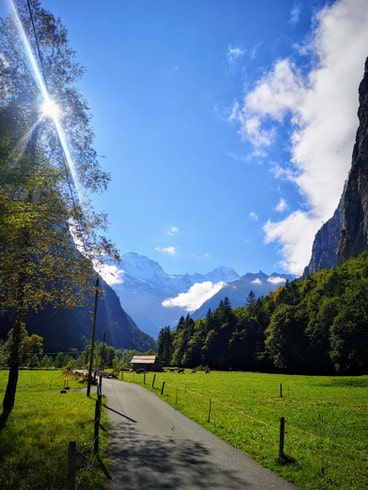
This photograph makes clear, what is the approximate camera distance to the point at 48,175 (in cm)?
1349

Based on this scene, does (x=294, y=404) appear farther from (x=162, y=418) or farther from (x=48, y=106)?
(x=48, y=106)

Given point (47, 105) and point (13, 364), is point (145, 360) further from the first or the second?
point (47, 105)

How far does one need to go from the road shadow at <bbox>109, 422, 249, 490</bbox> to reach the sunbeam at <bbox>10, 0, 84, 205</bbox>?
1156 centimetres

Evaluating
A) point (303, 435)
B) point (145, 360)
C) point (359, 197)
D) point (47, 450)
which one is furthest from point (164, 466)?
point (359, 197)

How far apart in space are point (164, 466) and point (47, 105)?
16432mm

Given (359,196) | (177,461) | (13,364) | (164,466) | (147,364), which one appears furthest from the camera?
(359,196)

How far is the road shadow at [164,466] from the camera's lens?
32.9 ft

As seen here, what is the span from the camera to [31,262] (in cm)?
1639

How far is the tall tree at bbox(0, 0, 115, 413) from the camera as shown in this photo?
15172 millimetres

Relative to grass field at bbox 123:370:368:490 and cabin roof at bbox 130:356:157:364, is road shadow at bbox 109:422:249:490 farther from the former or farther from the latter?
cabin roof at bbox 130:356:157:364

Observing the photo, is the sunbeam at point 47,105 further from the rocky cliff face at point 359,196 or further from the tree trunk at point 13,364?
the rocky cliff face at point 359,196

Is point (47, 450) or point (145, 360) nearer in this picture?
point (47, 450)

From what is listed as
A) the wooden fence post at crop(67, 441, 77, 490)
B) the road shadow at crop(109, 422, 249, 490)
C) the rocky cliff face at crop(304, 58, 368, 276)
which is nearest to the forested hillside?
the rocky cliff face at crop(304, 58, 368, 276)

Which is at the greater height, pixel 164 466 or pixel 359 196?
pixel 359 196
